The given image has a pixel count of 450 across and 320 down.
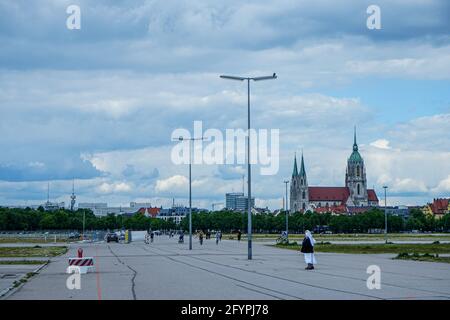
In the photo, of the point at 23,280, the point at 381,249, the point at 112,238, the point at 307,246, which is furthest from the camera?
the point at 112,238

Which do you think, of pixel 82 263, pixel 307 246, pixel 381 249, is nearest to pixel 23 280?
pixel 82 263

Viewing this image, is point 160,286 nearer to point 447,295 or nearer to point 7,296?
point 7,296

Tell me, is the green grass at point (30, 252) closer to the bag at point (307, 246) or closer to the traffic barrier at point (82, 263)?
the traffic barrier at point (82, 263)

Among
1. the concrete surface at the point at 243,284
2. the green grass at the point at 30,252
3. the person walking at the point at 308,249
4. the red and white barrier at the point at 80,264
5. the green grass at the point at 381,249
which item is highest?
the person walking at the point at 308,249

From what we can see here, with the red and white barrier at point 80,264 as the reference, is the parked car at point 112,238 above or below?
below

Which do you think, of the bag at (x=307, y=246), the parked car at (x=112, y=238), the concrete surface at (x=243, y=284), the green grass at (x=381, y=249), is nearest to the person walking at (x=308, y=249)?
the bag at (x=307, y=246)

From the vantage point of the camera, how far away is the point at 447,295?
70.6 feet

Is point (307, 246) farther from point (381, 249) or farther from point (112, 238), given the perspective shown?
point (112, 238)

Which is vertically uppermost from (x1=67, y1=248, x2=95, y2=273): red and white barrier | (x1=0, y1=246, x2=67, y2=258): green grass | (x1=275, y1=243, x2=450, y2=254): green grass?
(x1=67, y1=248, x2=95, y2=273): red and white barrier

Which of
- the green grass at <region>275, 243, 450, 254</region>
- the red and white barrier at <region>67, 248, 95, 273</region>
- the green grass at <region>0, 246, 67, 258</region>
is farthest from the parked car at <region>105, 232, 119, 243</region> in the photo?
the red and white barrier at <region>67, 248, 95, 273</region>

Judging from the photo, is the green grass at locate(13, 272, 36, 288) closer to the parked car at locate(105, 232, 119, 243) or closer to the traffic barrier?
the traffic barrier

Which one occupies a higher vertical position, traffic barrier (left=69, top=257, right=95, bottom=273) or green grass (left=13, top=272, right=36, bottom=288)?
traffic barrier (left=69, top=257, right=95, bottom=273)

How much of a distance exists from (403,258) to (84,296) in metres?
28.8
